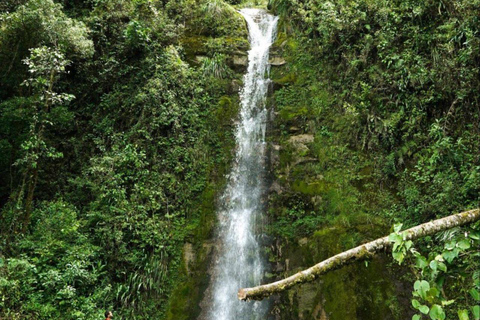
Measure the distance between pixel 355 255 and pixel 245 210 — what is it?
6.79 m

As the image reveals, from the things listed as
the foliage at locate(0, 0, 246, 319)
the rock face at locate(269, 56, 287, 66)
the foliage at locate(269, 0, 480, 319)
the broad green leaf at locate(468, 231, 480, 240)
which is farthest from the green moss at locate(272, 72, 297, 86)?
the broad green leaf at locate(468, 231, 480, 240)

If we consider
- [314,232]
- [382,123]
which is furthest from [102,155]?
[382,123]

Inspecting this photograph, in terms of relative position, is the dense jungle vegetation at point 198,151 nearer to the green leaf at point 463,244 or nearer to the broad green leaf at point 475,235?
the broad green leaf at point 475,235

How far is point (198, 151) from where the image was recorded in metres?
9.53

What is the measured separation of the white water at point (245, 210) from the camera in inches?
289

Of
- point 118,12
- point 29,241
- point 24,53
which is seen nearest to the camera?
point 29,241

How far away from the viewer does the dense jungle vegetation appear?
20.8 feet

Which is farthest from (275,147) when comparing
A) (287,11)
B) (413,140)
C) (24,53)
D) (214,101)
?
(24,53)

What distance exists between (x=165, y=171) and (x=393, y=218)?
625cm

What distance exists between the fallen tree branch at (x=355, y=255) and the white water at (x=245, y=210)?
223 inches

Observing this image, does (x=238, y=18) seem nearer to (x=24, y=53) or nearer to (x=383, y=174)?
(x=24, y=53)

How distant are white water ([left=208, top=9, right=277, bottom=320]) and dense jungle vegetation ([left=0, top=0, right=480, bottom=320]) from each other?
42 centimetres

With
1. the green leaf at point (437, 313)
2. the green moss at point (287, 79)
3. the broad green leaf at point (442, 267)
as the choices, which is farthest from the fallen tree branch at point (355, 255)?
the green moss at point (287, 79)

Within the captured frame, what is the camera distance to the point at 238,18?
13.5 meters
